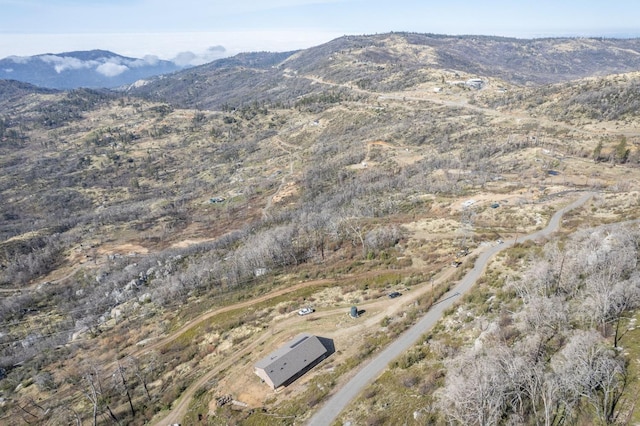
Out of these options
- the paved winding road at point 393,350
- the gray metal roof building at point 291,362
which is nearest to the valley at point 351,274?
the paved winding road at point 393,350

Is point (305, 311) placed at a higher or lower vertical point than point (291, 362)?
lower

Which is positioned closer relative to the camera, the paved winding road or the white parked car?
the paved winding road

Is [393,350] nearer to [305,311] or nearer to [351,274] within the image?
[305,311]

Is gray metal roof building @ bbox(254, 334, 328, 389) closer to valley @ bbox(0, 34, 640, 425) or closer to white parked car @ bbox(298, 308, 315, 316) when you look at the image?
valley @ bbox(0, 34, 640, 425)

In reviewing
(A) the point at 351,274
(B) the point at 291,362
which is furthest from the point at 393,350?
(A) the point at 351,274

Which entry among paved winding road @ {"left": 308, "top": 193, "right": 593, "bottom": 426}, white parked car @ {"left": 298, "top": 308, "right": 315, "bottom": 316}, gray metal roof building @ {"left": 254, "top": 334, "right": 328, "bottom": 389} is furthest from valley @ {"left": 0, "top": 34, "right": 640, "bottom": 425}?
white parked car @ {"left": 298, "top": 308, "right": 315, "bottom": 316}

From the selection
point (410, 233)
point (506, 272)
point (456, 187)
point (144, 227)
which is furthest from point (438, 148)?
point (144, 227)

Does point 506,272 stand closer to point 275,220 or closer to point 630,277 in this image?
point 630,277
